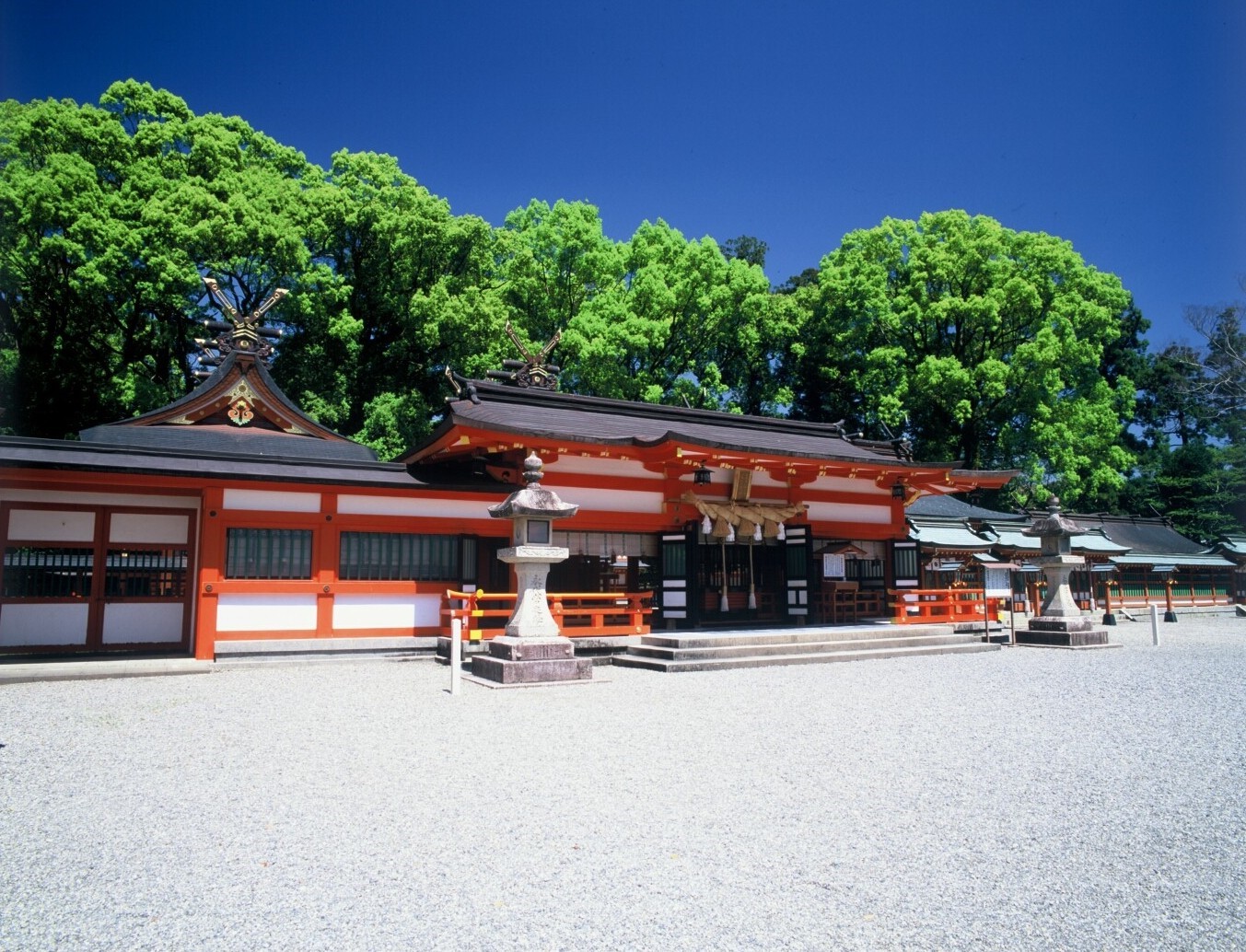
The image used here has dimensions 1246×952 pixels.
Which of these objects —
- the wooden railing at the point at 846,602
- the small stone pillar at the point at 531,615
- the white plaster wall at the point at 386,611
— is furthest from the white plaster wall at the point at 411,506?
the wooden railing at the point at 846,602

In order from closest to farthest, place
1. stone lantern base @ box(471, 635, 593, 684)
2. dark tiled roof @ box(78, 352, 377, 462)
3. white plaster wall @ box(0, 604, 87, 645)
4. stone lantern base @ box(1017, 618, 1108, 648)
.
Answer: stone lantern base @ box(471, 635, 593, 684) → white plaster wall @ box(0, 604, 87, 645) → dark tiled roof @ box(78, 352, 377, 462) → stone lantern base @ box(1017, 618, 1108, 648)

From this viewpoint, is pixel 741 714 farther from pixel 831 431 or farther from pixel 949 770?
pixel 831 431

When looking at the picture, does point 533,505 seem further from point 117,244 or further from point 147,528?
point 117,244

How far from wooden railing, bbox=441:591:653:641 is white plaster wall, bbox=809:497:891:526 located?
15.0 feet

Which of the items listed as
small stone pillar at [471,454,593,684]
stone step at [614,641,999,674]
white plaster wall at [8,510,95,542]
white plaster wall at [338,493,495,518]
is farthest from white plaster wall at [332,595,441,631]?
white plaster wall at [8,510,95,542]

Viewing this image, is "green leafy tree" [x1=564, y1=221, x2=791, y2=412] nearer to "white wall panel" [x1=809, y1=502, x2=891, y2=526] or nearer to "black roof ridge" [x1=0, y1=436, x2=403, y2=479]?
"white wall panel" [x1=809, y1=502, x2=891, y2=526]

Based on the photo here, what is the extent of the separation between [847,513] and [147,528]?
1362cm

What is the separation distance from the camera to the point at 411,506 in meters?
13.5

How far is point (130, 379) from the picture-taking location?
21.3m

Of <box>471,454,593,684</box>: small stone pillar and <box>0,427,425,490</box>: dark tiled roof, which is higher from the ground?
<box>0,427,425,490</box>: dark tiled roof

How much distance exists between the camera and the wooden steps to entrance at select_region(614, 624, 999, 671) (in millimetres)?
11969

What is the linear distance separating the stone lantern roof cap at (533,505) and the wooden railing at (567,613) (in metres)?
1.45

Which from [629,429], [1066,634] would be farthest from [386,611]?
[1066,634]

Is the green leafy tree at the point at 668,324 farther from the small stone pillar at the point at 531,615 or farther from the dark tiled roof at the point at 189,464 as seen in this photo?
the small stone pillar at the point at 531,615
